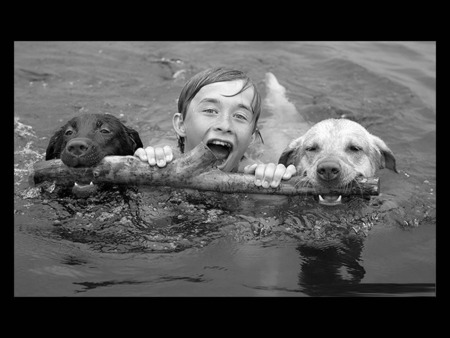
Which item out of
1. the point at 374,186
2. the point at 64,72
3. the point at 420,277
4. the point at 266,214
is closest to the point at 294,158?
the point at 266,214

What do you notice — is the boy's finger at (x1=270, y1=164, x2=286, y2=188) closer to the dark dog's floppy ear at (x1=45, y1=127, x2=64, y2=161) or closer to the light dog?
the light dog

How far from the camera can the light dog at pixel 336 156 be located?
483cm

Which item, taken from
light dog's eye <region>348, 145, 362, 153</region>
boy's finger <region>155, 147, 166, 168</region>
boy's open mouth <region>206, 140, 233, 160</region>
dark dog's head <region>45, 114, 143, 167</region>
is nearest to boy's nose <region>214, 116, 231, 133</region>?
boy's open mouth <region>206, 140, 233, 160</region>

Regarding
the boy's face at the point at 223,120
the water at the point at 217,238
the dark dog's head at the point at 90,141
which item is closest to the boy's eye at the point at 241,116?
the boy's face at the point at 223,120

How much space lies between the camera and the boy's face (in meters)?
5.29

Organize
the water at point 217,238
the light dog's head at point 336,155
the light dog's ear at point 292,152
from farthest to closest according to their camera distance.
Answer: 1. the light dog's ear at point 292,152
2. the light dog's head at point 336,155
3. the water at point 217,238

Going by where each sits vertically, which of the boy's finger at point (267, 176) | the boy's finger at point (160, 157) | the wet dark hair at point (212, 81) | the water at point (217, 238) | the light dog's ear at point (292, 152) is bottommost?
the water at point (217, 238)

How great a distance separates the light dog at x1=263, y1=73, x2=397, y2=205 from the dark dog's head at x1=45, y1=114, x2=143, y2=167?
1546 millimetres

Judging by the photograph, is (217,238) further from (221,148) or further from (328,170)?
(328,170)

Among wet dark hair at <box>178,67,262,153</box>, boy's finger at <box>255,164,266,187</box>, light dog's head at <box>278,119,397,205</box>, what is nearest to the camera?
boy's finger at <box>255,164,266,187</box>

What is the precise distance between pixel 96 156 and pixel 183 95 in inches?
50.3

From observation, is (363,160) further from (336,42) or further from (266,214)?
(336,42)

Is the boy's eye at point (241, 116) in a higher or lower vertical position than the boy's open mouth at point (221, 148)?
higher

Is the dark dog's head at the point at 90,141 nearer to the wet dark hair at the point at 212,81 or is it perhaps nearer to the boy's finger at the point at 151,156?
the boy's finger at the point at 151,156
